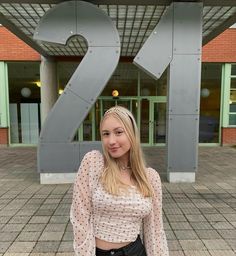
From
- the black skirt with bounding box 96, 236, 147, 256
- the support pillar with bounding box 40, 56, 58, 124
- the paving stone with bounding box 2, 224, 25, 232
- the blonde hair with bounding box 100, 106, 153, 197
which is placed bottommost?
the paving stone with bounding box 2, 224, 25, 232

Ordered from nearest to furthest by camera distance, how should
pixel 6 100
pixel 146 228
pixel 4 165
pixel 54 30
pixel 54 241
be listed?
pixel 146 228 < pixel 54 241 < pixel 54 30 < pixel 4 165 < pixel 6 100

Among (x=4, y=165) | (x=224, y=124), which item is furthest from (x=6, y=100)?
(x=224, y=124)

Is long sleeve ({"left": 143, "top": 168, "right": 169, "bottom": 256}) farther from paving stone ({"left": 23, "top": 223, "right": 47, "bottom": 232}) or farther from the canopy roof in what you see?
the canopy roof

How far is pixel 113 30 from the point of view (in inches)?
227

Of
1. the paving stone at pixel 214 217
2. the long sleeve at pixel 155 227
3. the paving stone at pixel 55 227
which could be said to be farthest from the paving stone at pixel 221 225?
the long sleeve at pixel 155 227

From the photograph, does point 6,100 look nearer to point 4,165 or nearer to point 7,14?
point 4,165

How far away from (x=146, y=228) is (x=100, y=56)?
4.65m

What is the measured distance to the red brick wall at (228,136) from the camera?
484 inches

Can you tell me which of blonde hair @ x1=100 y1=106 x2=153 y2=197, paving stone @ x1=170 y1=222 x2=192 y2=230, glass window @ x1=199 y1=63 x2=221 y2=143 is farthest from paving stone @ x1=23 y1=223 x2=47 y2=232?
glass window @ x1=199 y1=63 x2=221 y2=143

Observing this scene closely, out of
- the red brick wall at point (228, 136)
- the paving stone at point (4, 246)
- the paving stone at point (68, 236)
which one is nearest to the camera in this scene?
the paving stone at point (4, 246)

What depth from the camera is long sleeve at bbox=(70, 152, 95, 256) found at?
156 centimetres

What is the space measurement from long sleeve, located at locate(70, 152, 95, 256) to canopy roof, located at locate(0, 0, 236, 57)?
4.89 meters

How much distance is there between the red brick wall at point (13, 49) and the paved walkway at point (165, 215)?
6.06m

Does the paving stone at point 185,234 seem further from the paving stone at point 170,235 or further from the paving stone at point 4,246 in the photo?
the paving stone at point 4,246
